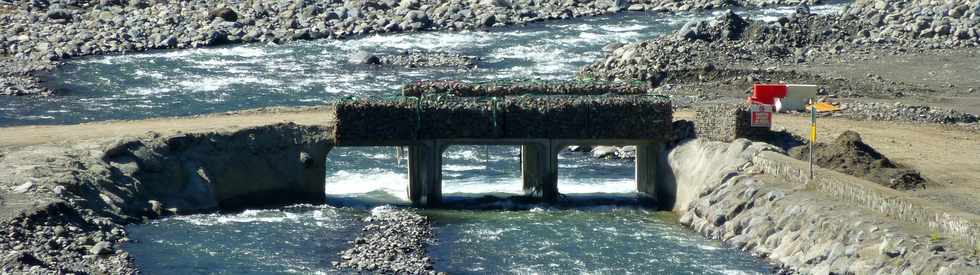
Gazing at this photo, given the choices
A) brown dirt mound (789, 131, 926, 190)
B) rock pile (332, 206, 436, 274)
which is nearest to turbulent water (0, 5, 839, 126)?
rock pile (332, 206, 436, 274)

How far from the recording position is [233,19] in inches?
3307

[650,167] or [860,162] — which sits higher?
[860,162]

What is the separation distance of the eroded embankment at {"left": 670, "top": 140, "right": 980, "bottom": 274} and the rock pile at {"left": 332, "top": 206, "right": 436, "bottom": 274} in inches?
260

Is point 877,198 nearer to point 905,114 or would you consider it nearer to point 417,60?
point 905,114

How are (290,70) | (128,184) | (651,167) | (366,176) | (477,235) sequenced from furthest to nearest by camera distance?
(290,70), (366,176), (651,167), (128,184), (477,235)

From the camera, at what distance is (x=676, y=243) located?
40.8 metres

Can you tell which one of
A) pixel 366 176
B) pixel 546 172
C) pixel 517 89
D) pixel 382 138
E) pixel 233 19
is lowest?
pixel 366 176

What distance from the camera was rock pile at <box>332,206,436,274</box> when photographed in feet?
122

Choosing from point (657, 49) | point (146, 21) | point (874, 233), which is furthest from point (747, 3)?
point (874, 233)

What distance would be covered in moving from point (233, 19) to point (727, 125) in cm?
4243

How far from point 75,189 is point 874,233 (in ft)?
58.9

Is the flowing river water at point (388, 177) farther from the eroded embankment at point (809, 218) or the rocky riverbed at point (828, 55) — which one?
the rocky riverbed at point (828, 55)

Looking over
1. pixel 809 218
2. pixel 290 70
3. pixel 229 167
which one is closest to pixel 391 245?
pixel 229 167

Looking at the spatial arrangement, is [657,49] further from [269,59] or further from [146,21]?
[146,21]
